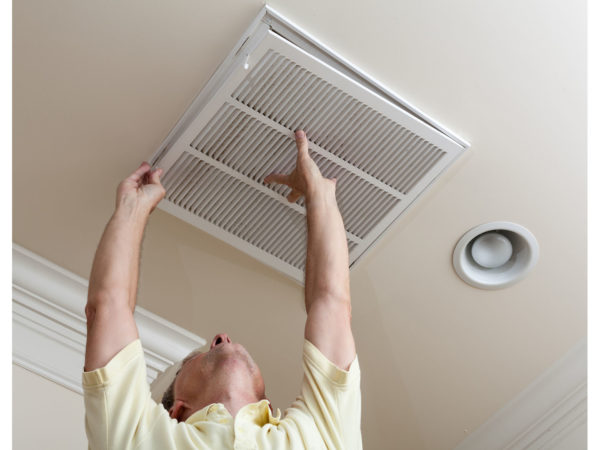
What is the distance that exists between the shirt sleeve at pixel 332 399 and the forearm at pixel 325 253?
0.44 feet

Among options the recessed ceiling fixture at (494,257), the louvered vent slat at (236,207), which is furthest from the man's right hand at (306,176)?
the recessed ceiling fixture at (494,257)

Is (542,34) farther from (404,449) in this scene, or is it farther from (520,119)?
(404,449)

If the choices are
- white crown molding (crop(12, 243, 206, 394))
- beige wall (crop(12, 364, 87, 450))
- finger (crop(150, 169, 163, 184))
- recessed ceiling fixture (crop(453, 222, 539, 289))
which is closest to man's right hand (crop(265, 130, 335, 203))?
finger (crop(150, 169, 163, 184))

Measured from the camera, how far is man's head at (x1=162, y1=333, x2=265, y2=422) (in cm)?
148

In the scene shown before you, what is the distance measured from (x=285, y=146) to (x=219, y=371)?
487 mm

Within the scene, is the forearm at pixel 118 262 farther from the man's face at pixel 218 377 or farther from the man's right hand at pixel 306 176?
the man's right hand at pixel 306 176

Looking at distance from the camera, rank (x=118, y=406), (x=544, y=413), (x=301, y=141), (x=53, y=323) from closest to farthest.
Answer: (x=118, y=406) < (x=301, y=141) < (x=53, y=323) < (x=544, y=413)

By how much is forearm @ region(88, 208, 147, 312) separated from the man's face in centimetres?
21

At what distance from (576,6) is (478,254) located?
618 millimetres

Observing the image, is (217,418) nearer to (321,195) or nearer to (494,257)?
(321,195)

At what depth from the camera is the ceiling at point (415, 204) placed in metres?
1.55

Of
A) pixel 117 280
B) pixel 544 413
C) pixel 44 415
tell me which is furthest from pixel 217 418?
pixel 544 413

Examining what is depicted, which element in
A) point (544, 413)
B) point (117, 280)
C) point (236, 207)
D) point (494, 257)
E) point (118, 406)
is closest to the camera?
point (118, 406)

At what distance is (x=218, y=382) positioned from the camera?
1.50 metres
